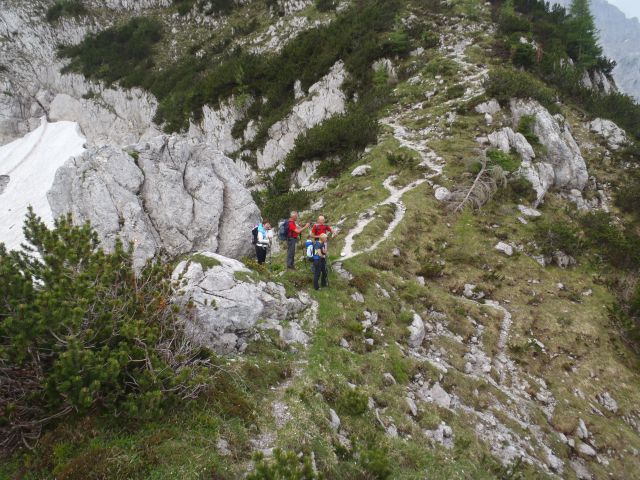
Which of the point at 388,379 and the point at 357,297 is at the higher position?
the point at 357,297

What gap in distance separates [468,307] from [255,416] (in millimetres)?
10486

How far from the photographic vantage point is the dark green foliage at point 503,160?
70.0 feet

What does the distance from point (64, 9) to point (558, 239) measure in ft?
235

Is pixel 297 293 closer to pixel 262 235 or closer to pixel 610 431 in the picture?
pixel 262 235

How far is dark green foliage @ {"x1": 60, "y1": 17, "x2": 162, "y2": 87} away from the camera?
50.0 meters

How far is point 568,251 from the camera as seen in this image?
1725 cm

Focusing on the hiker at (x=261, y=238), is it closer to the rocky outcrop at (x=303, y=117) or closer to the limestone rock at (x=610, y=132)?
the rocky outcrop at (x=303, y=117)

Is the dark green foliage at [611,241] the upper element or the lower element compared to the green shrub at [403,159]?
lower

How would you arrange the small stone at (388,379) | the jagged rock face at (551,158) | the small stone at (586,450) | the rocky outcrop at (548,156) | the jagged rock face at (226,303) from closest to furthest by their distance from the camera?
1. the jagged rock face at (226,303)
2. the small stone at (388,379)
3. the small stone at (586,450)
4. the jagged rock face at (551,158)
5. the rocky outcrop at (548,156)

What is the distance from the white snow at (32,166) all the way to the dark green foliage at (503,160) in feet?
134

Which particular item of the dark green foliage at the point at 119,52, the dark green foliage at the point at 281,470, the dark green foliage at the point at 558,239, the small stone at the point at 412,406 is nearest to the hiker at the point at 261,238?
the small stone at the point at 412,406

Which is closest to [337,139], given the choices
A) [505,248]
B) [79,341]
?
[505,248]

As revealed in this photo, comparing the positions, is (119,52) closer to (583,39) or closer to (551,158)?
(551,158)

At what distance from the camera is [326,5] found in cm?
4919
